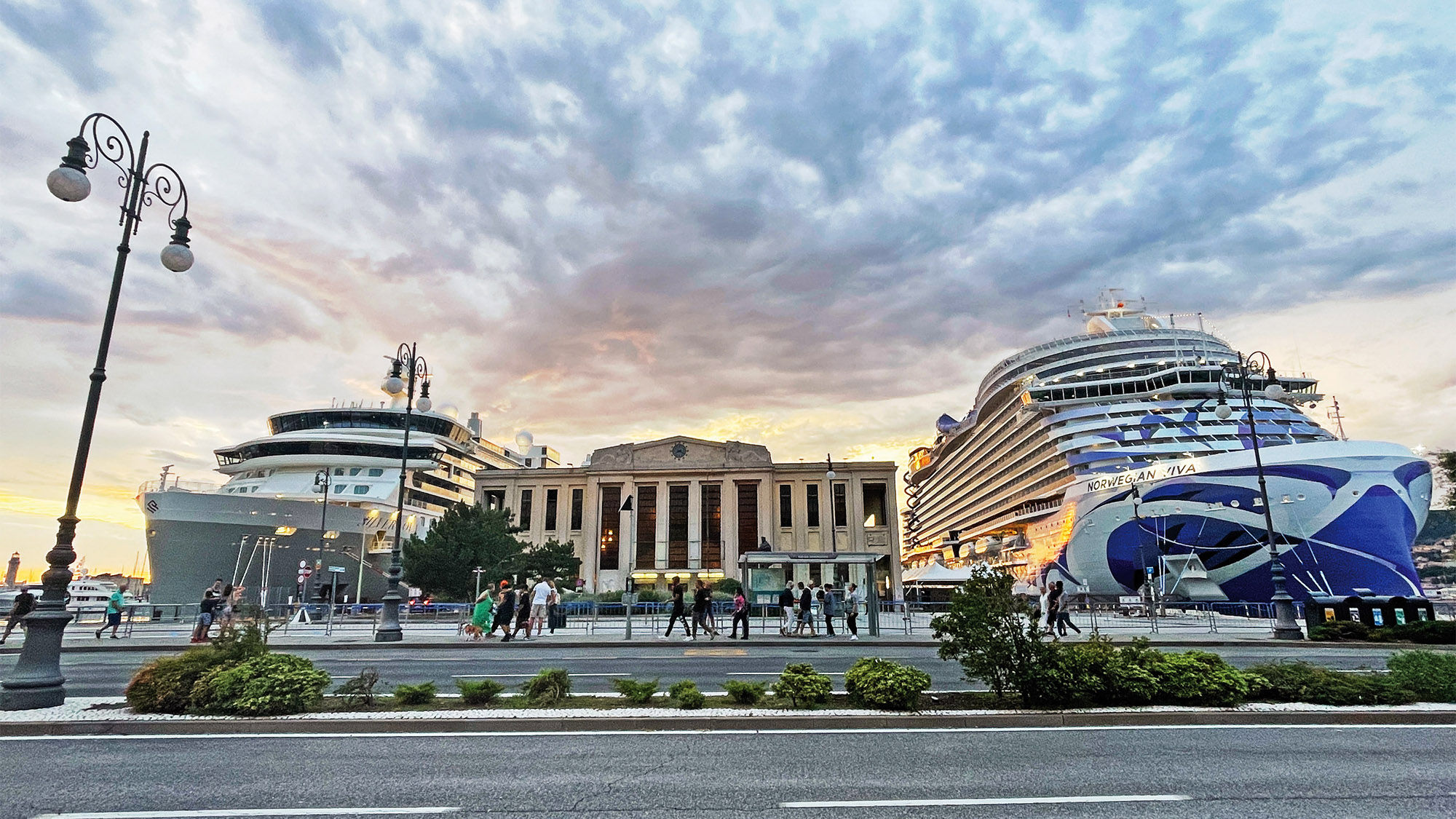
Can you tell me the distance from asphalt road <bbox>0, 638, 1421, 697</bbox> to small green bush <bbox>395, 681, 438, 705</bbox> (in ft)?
7.39

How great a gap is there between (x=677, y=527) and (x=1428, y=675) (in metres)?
Answer: 56.6

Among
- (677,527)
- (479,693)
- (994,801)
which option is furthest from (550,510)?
(994,801)

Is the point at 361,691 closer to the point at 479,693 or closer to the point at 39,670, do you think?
the point at 479,693

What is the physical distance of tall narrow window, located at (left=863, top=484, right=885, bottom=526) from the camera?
62281 millimetres

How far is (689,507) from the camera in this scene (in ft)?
207

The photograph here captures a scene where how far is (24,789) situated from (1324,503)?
146ft

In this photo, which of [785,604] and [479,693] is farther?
[785,604]

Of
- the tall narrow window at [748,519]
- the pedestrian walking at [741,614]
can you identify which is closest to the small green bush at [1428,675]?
the pedestrian walking at [741,614]

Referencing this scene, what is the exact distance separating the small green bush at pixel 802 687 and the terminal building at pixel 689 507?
51377mm

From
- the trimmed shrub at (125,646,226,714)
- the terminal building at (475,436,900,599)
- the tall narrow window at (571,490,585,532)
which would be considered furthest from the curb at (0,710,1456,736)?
the tall narrow window at (571,490,585,532)

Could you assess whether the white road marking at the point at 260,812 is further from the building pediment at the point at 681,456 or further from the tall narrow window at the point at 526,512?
the tall narrow window at the point at 526,512

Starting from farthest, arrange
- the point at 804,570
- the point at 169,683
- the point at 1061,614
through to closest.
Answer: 1. the point at 804,570
2. the point at 1061,614
3. the point at 169,683

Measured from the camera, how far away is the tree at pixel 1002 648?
8844mm

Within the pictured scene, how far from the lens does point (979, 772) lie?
6199mm
